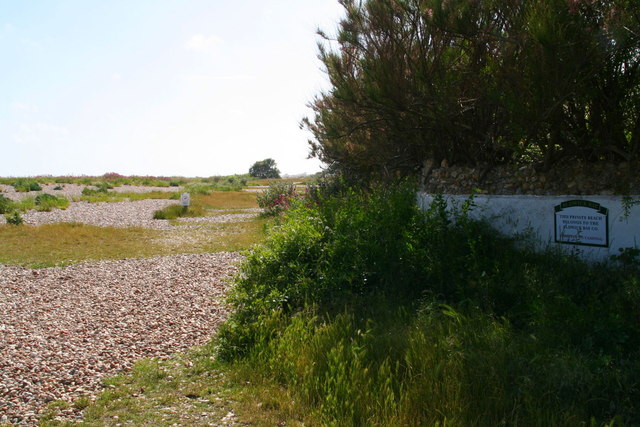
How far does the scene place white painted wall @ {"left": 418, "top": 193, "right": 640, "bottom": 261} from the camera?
5.63 m

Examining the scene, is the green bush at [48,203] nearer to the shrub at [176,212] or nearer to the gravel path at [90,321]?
the shrub at [176,212]

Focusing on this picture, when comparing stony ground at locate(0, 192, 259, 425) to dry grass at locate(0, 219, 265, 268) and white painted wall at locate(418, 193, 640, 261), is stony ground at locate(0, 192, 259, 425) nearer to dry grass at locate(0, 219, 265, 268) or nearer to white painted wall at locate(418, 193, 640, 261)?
dry grass at locate(0, 219, 265, 268)

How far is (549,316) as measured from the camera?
4121mm

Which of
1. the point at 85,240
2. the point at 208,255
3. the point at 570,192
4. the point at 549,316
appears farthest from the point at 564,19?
the point at 85,240

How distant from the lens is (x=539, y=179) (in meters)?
6.82

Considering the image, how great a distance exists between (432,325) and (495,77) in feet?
13.0

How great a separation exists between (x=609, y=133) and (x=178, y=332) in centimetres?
594

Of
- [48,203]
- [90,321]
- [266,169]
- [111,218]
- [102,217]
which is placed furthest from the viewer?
[266,169]

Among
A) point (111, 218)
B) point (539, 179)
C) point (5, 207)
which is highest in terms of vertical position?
point (539, 179)

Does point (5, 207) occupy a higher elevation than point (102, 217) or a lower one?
higher

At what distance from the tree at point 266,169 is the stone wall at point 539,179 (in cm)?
5986

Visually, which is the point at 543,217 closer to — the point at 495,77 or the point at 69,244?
the point at 495,77

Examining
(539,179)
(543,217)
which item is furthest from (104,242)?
(543,217)

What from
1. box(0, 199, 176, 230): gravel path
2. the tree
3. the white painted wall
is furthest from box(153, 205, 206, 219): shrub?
the tree
